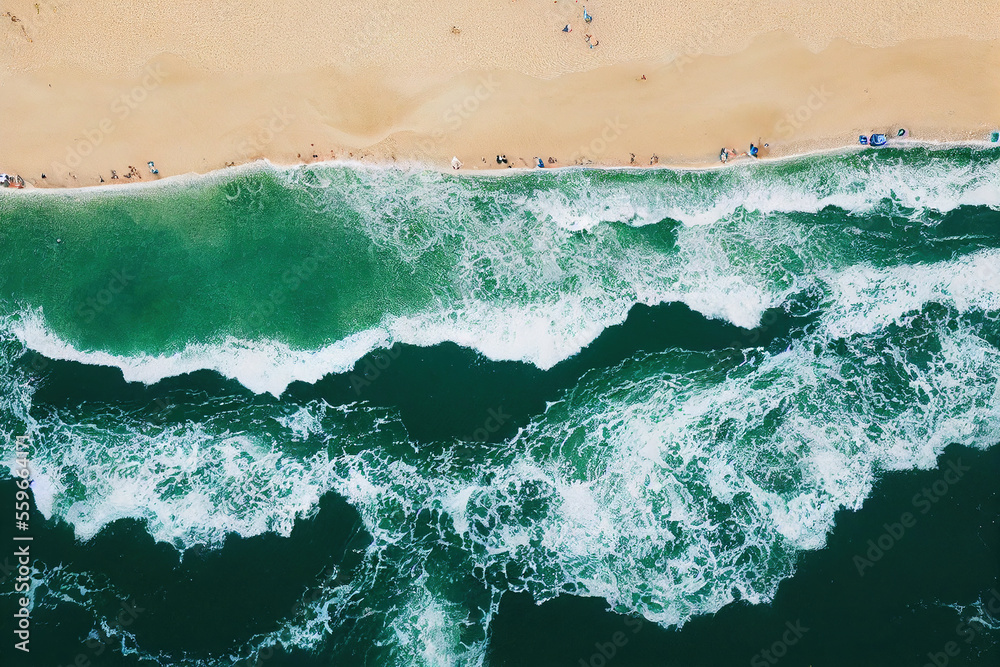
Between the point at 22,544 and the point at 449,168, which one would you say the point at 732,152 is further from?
the point at 22,544

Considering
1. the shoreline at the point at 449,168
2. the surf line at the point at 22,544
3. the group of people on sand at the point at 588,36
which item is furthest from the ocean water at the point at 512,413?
the group of people on sand at the point at 588,36

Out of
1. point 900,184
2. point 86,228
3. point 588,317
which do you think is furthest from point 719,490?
point 86,228

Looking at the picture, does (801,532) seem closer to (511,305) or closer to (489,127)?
(511,305)

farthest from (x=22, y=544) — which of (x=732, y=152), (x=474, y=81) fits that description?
(x=732, y=152)

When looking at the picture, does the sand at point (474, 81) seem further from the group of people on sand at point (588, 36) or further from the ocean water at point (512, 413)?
the ocean water at point (512, 413)

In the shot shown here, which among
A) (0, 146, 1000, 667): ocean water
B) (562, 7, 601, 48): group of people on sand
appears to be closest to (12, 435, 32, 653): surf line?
(0, 146, 1000, 667): ocean water

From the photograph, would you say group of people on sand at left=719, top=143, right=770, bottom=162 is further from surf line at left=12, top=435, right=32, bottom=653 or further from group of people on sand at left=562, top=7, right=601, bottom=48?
surf line at left=12, top=435, right=32, bottom=653
